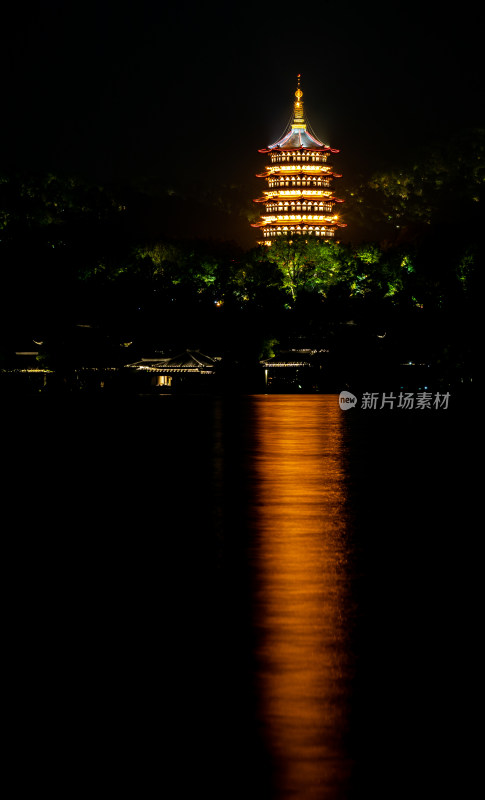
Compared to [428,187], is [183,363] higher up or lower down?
lower down

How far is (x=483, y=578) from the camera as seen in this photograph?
39.9ft

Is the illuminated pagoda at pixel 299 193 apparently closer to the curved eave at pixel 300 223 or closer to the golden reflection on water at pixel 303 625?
the curved eave at pixel 300 223

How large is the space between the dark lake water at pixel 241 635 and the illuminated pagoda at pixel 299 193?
74982 millimetres

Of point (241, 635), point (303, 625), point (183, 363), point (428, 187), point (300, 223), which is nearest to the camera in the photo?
point (241, 635)

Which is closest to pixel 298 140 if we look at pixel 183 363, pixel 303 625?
pixel 183 363

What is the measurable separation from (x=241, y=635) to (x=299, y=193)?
88840mm

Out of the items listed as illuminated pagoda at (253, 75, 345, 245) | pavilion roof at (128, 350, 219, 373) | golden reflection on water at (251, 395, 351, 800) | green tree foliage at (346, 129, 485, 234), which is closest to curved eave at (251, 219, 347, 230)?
illuminated pagoda at (253, 75, 345, 245)

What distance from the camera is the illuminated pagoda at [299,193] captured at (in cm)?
9550

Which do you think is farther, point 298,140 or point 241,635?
point 298,140

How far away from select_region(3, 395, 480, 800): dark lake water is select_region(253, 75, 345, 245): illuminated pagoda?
75.0 meters

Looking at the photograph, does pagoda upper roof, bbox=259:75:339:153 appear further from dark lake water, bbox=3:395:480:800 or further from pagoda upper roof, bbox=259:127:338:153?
dark lake water, bbox=3:395:480:800

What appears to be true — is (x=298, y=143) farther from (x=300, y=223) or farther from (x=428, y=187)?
(x=428, y=187)

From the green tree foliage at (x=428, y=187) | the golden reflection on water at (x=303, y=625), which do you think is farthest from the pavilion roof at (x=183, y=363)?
the green tree foliage at (x=428, y=187)

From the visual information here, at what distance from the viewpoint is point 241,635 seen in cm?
955
